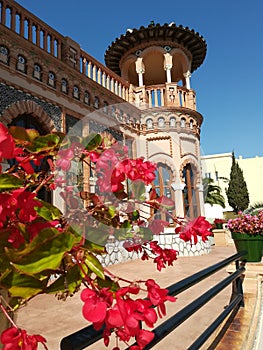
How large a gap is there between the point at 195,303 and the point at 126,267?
187 inches

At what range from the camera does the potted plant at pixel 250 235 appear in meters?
3.62

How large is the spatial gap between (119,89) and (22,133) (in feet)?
27.2

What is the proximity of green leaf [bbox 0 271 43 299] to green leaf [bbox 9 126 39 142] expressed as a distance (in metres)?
0.34

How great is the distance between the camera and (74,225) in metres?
0.68

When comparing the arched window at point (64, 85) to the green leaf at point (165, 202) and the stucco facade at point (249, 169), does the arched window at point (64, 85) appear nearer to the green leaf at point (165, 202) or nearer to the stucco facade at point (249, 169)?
the green leaf at point (165, 202)

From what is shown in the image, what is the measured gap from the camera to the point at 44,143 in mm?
720

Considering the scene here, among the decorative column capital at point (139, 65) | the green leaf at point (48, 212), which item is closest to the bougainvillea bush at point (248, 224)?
the green leaf at point (48, 212)

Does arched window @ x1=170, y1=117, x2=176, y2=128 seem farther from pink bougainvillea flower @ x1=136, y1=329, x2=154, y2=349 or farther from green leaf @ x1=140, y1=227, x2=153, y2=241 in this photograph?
pink bougainvillea flower @ x1=136, y1=329, x2=154, y2=349

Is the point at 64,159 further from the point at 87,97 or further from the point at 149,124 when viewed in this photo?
the point at 149,124

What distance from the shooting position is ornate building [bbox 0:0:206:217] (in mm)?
5289

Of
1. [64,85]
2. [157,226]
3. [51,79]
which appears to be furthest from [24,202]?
[64,85]

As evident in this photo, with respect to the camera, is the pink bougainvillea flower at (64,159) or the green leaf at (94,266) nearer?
the green leaf at (94,266)

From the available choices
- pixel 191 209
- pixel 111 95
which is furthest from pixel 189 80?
pixel 191 209

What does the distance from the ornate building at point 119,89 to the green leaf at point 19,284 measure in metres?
2.73
